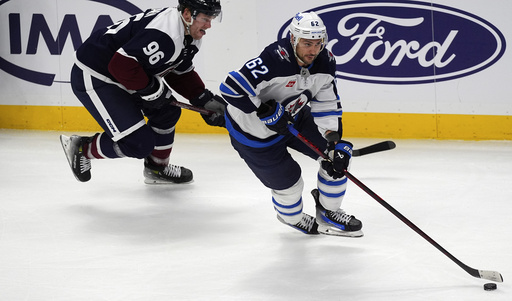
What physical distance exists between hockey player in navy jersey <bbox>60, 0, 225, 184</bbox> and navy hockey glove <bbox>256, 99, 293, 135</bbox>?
2.58ft

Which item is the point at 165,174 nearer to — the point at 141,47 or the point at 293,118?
the point at 141,47

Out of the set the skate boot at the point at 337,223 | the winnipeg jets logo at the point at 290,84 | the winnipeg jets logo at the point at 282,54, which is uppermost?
the winnipeg jets logo at the point at 282,54

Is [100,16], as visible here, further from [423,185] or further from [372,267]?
[372,267]

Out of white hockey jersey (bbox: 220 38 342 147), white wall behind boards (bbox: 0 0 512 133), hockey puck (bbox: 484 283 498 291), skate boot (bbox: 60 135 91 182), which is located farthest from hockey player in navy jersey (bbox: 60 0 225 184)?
hockey puck (bbox: 484 283 498 291)

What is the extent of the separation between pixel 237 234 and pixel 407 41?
2.35 m

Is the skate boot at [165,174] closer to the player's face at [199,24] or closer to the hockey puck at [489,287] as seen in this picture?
the player's face at [199,24]

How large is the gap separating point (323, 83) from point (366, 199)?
3.29 feet

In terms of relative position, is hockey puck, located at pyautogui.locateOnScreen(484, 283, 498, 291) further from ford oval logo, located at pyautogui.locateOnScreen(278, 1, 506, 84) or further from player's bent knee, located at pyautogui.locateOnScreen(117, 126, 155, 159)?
ford oval logo, located at pyautogui.locateOnScreen(278, 1, 506, 84)

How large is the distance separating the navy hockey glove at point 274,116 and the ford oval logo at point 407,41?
7.77ft

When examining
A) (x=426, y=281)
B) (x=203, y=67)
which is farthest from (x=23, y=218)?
(x=203, y=67)

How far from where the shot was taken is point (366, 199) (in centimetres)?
374

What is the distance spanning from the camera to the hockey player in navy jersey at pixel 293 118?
281cm

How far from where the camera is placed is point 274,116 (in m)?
2.80

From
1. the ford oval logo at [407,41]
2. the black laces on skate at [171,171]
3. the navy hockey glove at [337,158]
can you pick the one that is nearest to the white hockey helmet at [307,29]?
the navy hockey glove at [337,158]
